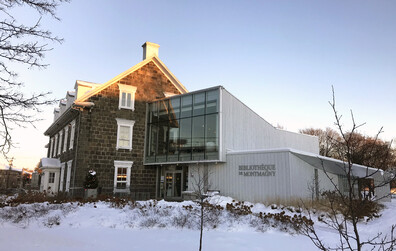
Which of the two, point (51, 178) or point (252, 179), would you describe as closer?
point (252, 179)

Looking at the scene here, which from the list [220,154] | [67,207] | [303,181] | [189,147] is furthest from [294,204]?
[67,207]

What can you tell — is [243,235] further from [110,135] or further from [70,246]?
[110,135]

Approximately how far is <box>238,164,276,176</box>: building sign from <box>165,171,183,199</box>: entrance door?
19.5 feet

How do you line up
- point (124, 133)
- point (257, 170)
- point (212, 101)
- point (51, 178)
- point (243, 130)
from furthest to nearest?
point (51, 178) < point (124, 133) < point (243, 130) < point (212, 101) < point (257, 170)

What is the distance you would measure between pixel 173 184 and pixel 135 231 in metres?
14.0

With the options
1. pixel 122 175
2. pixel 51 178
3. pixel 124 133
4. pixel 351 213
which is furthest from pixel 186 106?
pixel 351 213

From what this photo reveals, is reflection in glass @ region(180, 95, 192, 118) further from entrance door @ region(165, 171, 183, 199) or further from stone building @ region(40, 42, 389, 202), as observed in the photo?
entrance door @ region(165, 171, 183, 199)

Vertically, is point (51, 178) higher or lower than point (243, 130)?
lower

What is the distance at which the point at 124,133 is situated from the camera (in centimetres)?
2427

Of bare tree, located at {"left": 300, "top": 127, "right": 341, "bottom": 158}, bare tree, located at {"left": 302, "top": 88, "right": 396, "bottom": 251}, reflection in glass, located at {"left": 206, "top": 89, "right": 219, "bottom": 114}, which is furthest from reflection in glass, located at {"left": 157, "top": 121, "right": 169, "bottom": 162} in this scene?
bare tree, located at {"left": 300, "top": 127, "right": 341, "bottom": 158}

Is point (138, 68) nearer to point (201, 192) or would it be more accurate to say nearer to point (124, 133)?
point (124, 133)

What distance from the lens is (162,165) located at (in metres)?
24.5

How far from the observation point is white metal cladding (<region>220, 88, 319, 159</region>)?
21319 millimetres

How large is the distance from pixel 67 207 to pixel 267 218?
8.97 metres
